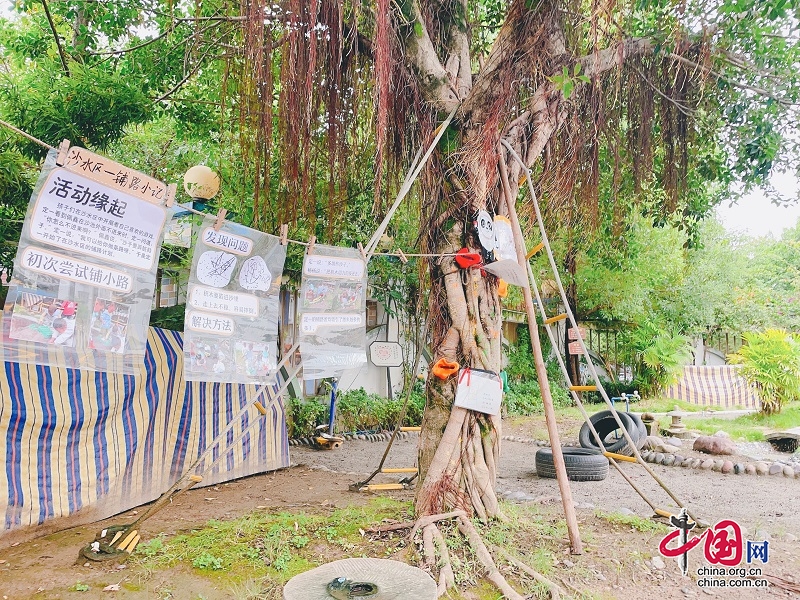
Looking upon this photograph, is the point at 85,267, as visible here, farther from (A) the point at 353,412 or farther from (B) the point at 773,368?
(B) the point at 773,368

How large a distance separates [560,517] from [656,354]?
10.4 meters

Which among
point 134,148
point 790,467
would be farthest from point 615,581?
point 134,148

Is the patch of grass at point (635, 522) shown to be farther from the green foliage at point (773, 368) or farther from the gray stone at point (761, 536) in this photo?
the green foliage at point (773, 368)

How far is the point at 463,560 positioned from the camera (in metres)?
3.40

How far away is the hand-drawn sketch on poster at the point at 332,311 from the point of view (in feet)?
12.3

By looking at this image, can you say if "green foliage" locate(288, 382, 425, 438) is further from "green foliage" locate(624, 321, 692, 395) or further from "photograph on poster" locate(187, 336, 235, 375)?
"green foliage" locate(624, 321, 692, 395)

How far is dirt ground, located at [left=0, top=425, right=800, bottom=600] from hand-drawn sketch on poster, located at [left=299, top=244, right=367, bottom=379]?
1447mm

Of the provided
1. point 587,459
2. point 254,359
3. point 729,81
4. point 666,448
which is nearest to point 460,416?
point 254,359

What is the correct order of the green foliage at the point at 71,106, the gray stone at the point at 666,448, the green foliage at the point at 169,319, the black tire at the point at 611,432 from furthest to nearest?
the gray stone at the point at 666,448 → the black tire at the point at 611,432 → the green foliage at the point at 169,319 → the green foliage at the point at 71,106

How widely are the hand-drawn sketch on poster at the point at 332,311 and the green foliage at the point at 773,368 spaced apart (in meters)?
9.11

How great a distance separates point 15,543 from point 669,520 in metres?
4.64

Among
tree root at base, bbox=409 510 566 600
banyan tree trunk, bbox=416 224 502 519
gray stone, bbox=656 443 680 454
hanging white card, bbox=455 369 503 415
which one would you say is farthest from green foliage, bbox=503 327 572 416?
tree root at base, bbox=409 510 566 600

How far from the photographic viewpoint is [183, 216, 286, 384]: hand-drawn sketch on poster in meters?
3.25

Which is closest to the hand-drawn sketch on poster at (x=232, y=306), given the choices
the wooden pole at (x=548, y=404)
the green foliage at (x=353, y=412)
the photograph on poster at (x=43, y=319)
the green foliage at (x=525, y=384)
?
the photograph on poster at (x=43, y=319)
